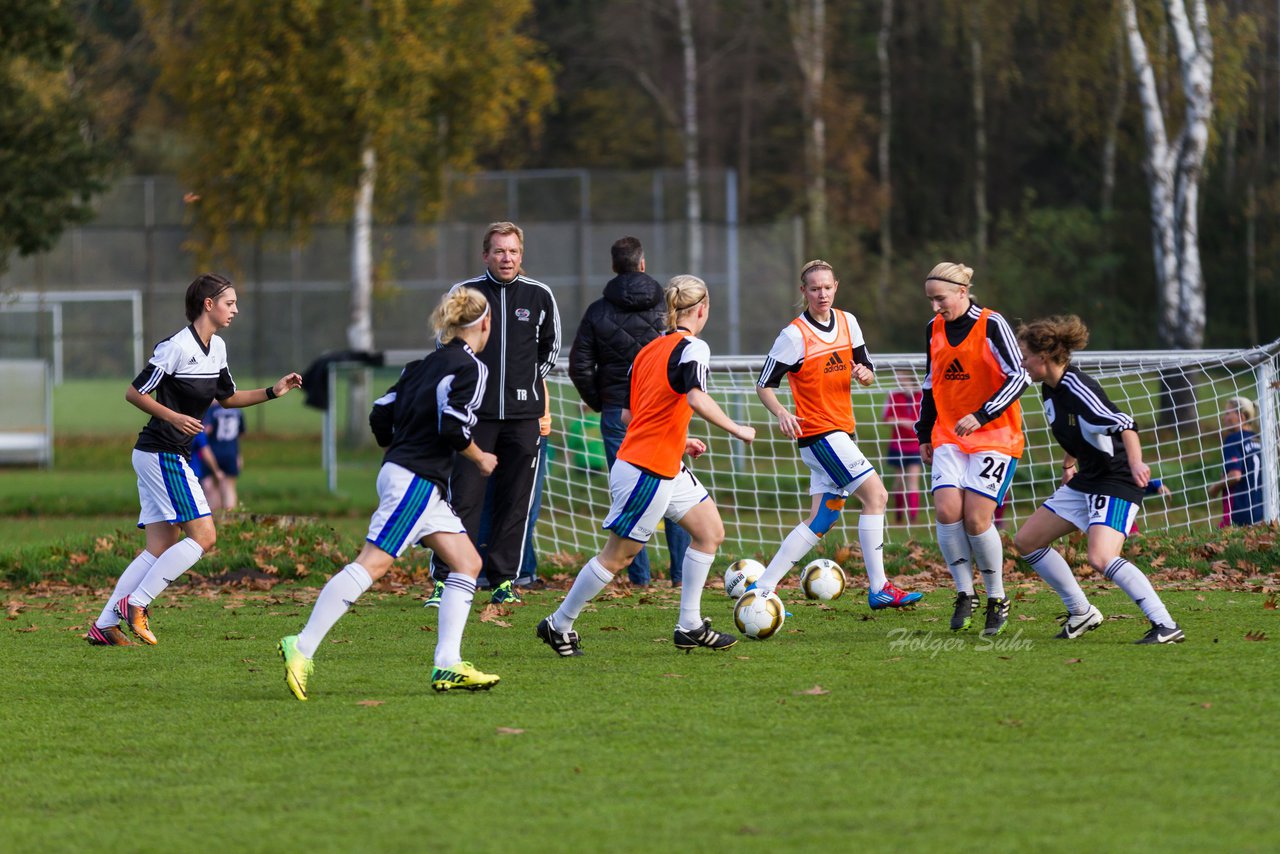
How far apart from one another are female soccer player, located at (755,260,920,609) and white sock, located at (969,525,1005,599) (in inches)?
30.8

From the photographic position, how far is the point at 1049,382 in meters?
6.97

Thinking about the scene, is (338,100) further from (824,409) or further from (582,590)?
(582,590)

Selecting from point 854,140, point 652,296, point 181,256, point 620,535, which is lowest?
point 620,535

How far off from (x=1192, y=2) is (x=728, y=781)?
709 inches

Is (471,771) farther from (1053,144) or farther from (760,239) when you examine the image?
(1053,144)

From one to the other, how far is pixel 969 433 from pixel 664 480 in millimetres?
1527

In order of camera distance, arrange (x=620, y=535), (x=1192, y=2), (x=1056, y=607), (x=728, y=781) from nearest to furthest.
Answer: (x=728, y=781)
(x=620, y=535)
(x=1056, y=607)
(x=1192, y=2)

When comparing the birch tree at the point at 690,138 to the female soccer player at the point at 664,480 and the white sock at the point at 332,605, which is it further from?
the white sock at the point at 332,605

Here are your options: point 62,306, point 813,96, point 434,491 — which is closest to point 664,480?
point 434,491

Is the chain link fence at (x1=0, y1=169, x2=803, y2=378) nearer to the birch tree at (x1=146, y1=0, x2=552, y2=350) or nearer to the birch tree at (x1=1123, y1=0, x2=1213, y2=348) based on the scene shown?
the birch tree at (x1=146, y1=0, x2=552, y2=350)

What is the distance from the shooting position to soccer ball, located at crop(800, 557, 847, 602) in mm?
8586

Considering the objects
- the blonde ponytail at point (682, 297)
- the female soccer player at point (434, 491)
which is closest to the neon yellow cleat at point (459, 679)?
the female soccer player at point (434, 491)

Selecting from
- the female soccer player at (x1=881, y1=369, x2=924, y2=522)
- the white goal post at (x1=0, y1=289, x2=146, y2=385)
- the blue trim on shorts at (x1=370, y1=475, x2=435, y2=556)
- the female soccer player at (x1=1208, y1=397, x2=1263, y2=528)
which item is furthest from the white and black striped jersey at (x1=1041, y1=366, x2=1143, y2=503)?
the white goal post at (x1=0, y1=289, x2=146, y2=385)

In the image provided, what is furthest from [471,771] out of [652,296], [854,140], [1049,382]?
[854,140]
